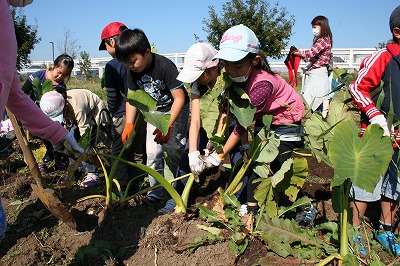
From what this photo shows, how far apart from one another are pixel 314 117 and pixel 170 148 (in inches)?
48.0

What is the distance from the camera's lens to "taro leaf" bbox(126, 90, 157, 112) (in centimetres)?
210

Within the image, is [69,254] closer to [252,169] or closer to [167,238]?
[167,238]

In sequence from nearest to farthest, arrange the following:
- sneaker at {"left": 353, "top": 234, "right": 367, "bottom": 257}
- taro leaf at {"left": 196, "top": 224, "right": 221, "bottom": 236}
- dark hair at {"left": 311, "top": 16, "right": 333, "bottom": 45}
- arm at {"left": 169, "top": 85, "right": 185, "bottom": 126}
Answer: sneaker at {"left": 353, "top": 234, "right": 367, "bottom": 257}
taro leaf at {"left": 196, "top": 224, "right": 221, "bottom": 236}
arm at {"left": 169, "top": 85, "right": 185, "bottom": 126}
dark hair at {"left": 311, "top": 16, "right": 333, "bottom": 45}

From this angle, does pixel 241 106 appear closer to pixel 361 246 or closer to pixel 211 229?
pixel 211 229

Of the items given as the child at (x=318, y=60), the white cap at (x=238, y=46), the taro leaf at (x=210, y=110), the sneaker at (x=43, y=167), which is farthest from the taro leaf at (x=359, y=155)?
the child at (x=318, y=60)

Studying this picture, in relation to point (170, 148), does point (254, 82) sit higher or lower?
higher

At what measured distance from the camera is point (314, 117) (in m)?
2.01

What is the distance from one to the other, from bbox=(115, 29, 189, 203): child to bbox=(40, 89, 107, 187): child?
22.1 inches

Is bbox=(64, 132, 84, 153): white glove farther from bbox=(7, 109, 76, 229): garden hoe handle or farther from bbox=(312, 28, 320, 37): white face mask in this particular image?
bbox=(312, 28, 320, 37): white face mask

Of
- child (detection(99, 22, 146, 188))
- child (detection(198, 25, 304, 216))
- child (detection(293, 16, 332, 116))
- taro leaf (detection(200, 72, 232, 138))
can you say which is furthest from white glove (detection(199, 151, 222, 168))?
child (detection(293, 16, 332, 116))

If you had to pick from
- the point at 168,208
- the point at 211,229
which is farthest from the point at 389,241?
the point at 168,208

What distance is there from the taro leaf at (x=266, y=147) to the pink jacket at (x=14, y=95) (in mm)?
1023

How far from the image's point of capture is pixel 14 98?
5.16 ft

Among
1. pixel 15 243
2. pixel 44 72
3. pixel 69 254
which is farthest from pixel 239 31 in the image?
pixel 44 72
